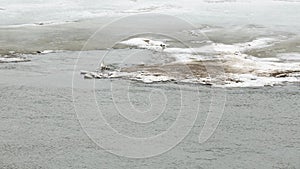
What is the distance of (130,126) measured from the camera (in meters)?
16.4

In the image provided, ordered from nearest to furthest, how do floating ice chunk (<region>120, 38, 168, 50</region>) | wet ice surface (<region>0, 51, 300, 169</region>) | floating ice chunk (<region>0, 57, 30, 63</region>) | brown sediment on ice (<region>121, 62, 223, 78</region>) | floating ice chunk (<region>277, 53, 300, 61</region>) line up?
1. wet ice surface (<region>0, 51, 300, 169</region>)
2. brown sediment on ice (<region>121, 62, 223, 78</region>)
3. floating ice chunk (<region>0, 57, 30, 63</region>)
4. floating ice chunk (<region>277, 53, 300, 61</region>)
5. floating ice chunk (<region>120, 38, 168, 50</region>)

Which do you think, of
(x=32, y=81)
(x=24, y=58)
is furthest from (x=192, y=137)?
(x=24, y=58)

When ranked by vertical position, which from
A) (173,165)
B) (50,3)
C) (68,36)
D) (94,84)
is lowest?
(173,165)

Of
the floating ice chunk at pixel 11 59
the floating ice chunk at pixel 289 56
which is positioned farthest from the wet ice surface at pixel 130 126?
the floating ice chunk at pixel 289 56

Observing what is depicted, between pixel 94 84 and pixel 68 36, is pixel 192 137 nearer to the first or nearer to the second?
pixel 94 84

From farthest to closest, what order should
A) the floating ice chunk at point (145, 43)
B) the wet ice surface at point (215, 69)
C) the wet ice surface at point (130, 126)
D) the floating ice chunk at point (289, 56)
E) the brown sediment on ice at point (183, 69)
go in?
1. the floating ice chunk at point (145, 43)
2. the floating ice chunk at point (289, 56)
3. the brown sediment on ice at point (183, 69)
4. the wet ice surface at point (215, 69)
5. the wet ice surface at point (130, 126)

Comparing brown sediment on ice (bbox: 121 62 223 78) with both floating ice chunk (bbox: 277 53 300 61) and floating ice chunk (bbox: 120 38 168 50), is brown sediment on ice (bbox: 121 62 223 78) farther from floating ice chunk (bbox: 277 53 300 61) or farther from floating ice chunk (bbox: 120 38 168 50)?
floating ice chunk (bbox: 120 38 168 50)

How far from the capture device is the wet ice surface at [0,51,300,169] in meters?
14.0

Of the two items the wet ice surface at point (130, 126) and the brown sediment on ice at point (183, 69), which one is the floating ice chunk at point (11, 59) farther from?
the brown sediment on ice at point (183, 69)

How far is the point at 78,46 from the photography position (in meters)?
27.2

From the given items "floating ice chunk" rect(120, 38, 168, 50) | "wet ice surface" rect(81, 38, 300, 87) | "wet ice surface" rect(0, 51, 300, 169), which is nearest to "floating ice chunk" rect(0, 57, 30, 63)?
"wet ice surface" rect(0, 51, 300, 169)

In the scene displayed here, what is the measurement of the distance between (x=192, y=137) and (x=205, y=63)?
8.58 metres

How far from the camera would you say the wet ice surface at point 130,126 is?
13969mm

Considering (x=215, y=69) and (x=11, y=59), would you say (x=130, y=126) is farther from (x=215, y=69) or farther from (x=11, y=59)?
(x=11, y=59)
